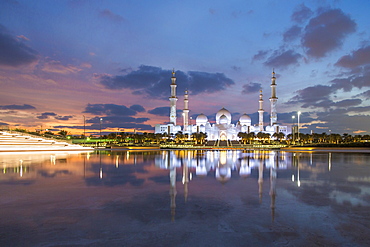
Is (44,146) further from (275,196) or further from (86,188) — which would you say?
(275,196)

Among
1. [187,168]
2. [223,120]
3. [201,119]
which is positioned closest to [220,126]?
[223,120]

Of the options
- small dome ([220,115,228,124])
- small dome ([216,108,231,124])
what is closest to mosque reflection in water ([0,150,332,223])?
small dome ([220,115,228,124])

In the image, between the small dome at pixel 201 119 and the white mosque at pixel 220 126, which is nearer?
the white mosque at pixel 220 126

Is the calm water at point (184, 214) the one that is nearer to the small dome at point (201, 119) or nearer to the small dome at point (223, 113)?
the small dome at point (223, 113)

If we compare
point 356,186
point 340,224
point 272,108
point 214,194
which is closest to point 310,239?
point 340,224

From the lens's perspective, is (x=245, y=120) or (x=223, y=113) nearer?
(x=223, y=113)

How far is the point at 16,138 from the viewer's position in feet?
134

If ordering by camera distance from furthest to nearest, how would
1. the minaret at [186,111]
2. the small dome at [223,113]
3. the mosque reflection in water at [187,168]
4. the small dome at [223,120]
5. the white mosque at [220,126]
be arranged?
the small dome at [223,113]
the small dome at [223,120]
the minaret at [186,111]
the white mosque at [220,126]
the mosque reflection in water at [187,168]

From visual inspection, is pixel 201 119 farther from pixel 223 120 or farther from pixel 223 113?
pixel 223 120

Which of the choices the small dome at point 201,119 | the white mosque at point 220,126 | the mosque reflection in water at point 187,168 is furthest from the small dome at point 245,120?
the mosque reflection in water at point 187,168

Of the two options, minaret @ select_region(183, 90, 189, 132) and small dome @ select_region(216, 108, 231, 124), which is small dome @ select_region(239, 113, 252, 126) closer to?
small dome @ select_region(216, 108, 231, 124)

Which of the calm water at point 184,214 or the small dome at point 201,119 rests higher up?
the small dome at point 201,119

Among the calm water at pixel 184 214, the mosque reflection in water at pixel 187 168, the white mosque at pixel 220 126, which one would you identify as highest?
the white mosque at pixel 220 126

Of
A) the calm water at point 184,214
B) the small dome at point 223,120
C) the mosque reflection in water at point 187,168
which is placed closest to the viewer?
the calm water at point 184,214
